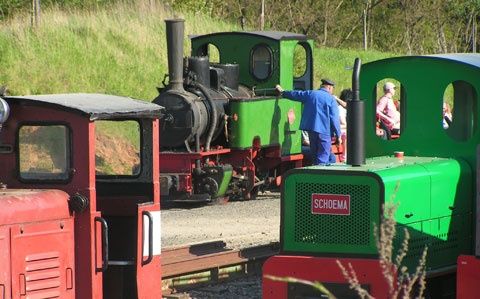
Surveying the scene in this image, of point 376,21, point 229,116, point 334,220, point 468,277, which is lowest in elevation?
point 468,277

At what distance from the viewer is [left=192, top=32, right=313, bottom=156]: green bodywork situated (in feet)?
61.3

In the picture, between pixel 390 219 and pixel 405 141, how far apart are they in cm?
439

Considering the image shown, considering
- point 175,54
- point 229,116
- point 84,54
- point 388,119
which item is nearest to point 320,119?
point 229,116

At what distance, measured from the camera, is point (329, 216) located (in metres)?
9.19

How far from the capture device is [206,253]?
1269 cm

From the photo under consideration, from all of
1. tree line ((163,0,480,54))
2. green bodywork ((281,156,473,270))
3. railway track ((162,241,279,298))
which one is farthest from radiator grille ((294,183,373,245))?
tree line ((163,0,480,54))

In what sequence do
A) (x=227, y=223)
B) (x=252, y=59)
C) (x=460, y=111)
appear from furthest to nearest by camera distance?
(x=252, y=59) → (x=227, y=223) → (x=460, y=111)

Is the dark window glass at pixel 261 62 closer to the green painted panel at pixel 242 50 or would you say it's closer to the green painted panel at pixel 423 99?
the green painted panel at pixel 242 50

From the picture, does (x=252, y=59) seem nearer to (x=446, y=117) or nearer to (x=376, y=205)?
(x=446, y=117)

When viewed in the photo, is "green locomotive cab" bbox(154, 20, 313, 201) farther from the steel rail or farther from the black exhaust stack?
the black exhaust stack

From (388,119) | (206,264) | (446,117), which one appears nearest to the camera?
(446,117)

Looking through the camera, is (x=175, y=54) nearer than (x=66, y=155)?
No

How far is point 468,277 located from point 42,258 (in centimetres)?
295

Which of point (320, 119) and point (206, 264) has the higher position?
point (320, 119)
